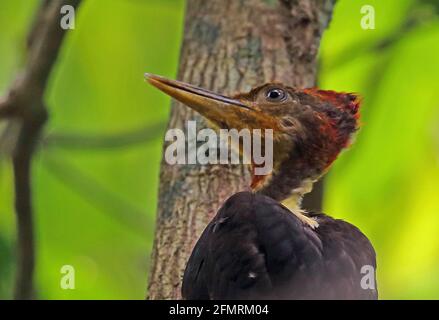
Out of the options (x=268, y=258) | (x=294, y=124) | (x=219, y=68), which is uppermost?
(x=219, y=68)

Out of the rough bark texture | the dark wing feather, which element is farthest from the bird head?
the dark wing feather

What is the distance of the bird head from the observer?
498cm

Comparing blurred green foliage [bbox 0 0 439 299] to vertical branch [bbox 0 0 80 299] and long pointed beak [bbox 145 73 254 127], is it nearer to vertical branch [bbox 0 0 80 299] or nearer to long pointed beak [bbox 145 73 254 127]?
vertical branch [bbox 0 0 80 299]

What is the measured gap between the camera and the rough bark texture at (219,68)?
4828mm

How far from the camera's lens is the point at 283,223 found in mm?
4406

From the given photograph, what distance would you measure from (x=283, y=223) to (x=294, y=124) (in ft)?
2.36

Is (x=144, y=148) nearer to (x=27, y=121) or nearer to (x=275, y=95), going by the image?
(x=27, y=121)

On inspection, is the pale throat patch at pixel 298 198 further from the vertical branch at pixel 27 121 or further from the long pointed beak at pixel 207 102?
the vertical branch at pixel 27 121

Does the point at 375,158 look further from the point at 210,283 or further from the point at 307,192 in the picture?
the point at 210,283

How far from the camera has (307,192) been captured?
509 centimetres

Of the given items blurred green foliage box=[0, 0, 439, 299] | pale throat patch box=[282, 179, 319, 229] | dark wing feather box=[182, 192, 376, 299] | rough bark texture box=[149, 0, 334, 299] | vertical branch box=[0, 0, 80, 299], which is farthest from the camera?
blurred green foliage box=[0, 0, 439, 299]

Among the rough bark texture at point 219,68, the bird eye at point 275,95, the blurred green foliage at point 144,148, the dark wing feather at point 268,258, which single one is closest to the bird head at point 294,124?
the bird eye at point 275,95

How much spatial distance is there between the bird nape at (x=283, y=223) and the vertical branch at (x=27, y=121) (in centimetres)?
71

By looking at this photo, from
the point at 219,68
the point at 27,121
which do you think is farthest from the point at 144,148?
the point at 219,68
